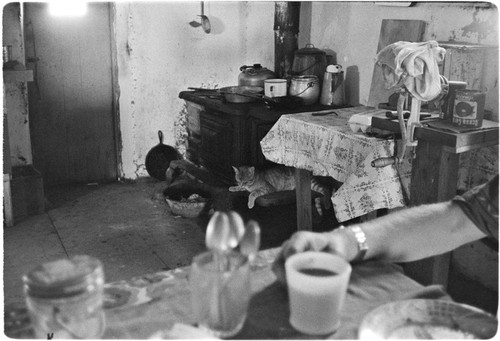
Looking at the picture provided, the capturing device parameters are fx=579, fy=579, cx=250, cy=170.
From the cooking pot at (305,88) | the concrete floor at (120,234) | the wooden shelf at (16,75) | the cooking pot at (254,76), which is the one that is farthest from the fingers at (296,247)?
the cooking pot at (254,76)

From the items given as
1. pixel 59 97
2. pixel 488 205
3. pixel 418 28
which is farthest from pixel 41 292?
pixel 59 97

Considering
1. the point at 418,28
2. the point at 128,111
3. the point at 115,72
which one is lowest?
the point at 128,111

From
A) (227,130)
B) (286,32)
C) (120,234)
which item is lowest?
(120,234)

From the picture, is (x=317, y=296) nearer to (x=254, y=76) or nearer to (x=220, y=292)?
(x=220, y=292)

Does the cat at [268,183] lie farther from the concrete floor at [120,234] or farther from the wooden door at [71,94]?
the wooden door at [71,94]

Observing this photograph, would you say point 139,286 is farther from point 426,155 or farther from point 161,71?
point 161,71

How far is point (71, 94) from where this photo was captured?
17.3ft

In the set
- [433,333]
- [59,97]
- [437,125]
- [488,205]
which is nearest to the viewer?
[433,333]

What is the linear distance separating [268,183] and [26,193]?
6.27 ft

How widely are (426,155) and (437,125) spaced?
0.16 metres

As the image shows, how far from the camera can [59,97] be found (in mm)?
5238

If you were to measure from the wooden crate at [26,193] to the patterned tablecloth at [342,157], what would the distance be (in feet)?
6.26

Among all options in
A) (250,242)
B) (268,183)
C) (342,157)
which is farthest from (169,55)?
(250,242)

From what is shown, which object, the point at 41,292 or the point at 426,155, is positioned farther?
the point at 426,155
